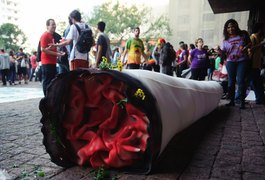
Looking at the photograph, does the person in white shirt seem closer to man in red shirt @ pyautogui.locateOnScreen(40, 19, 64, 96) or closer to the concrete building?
man in red shirt @ pyautogui.locateOnScreen(40, 19, 64, 96)

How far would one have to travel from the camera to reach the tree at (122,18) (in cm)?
4681

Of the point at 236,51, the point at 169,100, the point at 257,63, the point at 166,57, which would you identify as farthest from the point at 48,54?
the point at 166,57

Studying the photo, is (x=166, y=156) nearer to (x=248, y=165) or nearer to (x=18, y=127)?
(x=248, y=165)

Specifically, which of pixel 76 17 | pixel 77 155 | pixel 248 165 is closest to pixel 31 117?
pixel 76 17

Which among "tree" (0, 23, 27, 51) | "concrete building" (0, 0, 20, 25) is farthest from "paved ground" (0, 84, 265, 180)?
"concrete building" (0, 0, 20, 25)

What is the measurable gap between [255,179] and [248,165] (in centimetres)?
31

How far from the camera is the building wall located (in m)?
55.5

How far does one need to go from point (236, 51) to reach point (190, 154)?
3579mm

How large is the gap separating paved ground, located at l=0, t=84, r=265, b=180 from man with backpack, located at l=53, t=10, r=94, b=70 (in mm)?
1396

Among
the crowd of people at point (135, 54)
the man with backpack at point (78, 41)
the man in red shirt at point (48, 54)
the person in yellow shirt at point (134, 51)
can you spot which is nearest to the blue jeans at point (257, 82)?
the crowd of people at point (135, 54)

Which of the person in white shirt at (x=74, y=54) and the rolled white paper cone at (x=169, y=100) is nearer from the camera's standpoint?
the rolled white paper cone at (x=169, y=100)

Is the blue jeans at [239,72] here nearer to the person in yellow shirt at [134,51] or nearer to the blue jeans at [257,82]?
the blue jeans at [257,82]

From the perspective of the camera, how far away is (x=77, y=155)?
2.31 m

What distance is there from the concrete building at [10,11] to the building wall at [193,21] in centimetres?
5707
